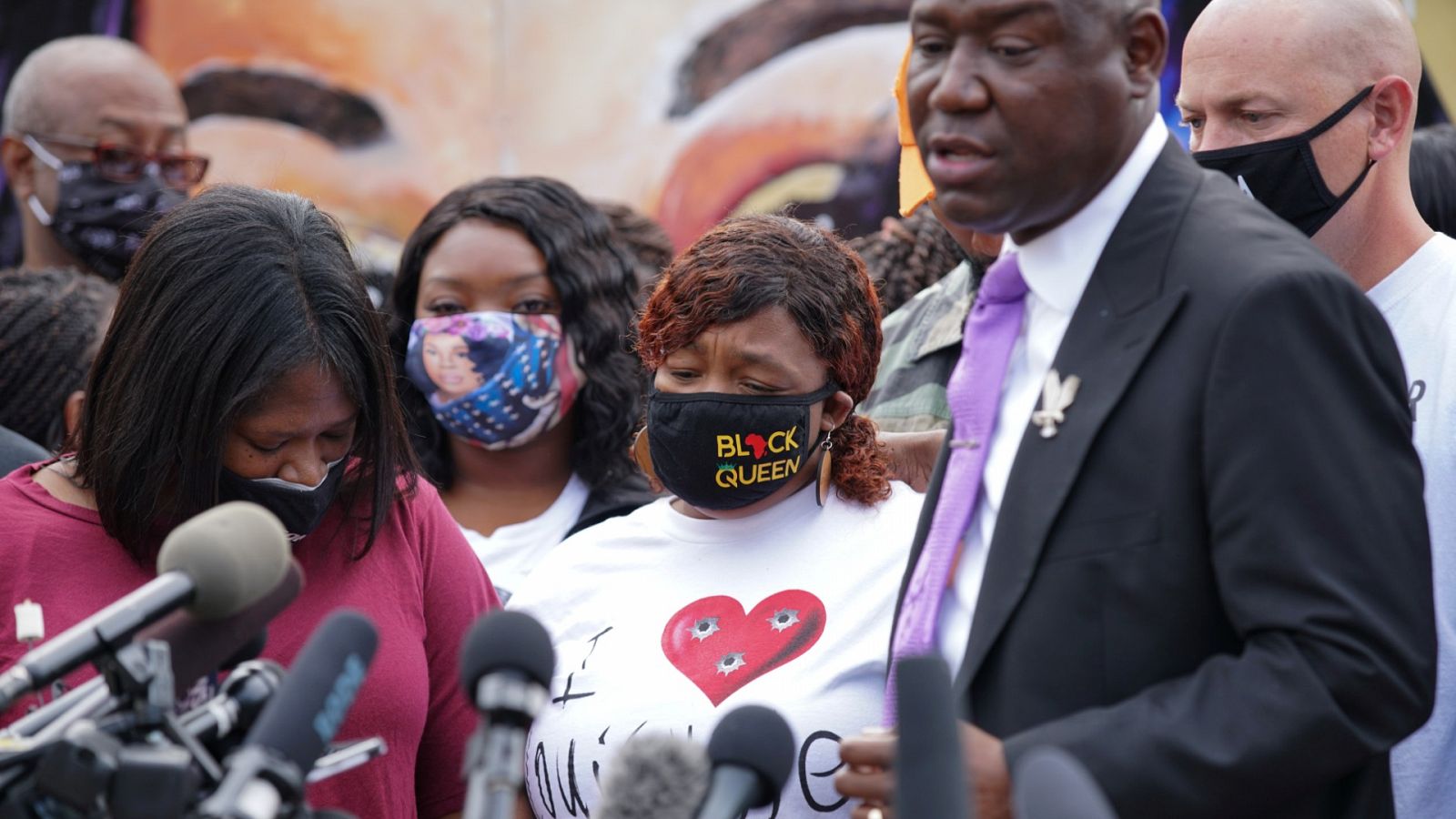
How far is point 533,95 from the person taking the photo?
28.4 feet

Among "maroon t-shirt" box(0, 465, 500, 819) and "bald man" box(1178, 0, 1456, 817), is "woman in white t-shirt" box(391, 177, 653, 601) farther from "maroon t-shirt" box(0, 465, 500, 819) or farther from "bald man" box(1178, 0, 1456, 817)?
"bald man" box(1178, 0, 1456, 817)

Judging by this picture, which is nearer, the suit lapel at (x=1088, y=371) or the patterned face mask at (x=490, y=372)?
the suit lapel at (x=1088, y=371)

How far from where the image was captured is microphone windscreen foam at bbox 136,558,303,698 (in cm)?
215

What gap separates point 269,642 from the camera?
132 inches

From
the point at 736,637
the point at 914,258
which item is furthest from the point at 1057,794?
the point at 914,258

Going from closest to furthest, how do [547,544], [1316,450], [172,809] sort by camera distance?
[172,809] → [1316,450] → [547,544]

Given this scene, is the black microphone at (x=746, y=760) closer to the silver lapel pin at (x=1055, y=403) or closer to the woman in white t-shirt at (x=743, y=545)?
the silver lapel pin at (x=1055, y=403)

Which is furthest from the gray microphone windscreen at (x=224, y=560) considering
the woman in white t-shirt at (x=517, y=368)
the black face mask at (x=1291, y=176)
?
the woman in white t-shirt at (x=517, y=368)

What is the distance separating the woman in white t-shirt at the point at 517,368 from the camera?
491 cm

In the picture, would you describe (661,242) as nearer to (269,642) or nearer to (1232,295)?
(269,642)

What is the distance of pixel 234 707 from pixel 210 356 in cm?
131

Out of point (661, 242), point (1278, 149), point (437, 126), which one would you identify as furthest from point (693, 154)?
point (1278, 149)

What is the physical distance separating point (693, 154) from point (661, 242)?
6.61ft

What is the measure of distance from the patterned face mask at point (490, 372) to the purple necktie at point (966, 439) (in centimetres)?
248
